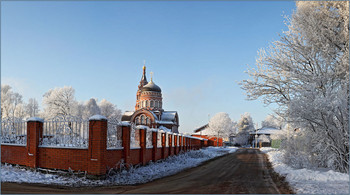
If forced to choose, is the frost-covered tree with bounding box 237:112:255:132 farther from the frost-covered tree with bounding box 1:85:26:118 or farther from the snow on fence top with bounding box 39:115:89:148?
the snow on fence top with bounding box 39:115:89:148

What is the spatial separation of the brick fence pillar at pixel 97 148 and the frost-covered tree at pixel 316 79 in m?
7.37

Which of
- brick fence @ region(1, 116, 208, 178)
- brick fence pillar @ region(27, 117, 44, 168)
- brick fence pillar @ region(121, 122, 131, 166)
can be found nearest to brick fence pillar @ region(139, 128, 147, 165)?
brick fence @ region(1, 116, 208, 178)

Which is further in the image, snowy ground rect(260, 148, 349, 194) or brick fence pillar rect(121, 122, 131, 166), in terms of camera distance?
brick fence pillar rect(121, 122, 131, 166)

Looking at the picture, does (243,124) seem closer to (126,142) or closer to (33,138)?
(126,142)

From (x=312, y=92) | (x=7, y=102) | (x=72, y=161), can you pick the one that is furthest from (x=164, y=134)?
(x=7, y=102)

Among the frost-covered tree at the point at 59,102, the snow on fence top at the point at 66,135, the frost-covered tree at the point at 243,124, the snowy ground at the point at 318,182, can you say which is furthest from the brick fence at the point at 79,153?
the frost-covered tree at the point at 243,124

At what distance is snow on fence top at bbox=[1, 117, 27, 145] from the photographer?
1260 centimetres

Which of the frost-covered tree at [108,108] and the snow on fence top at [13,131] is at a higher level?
the frost-covered tree at [108,108]

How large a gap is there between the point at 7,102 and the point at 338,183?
5676 centimetres

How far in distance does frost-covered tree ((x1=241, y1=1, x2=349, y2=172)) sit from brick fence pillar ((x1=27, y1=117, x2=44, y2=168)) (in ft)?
32.1

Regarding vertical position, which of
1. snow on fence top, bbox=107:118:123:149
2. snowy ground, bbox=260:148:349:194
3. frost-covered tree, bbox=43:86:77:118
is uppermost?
frost-covered tree, bbox=43:86:77:118

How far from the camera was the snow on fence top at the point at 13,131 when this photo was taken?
41.3 feet

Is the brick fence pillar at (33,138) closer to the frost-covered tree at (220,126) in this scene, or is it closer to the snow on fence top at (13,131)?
the snow on fence top at (13,131)

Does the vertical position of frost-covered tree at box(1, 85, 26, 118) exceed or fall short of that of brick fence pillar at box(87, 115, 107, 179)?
it exceeds it
